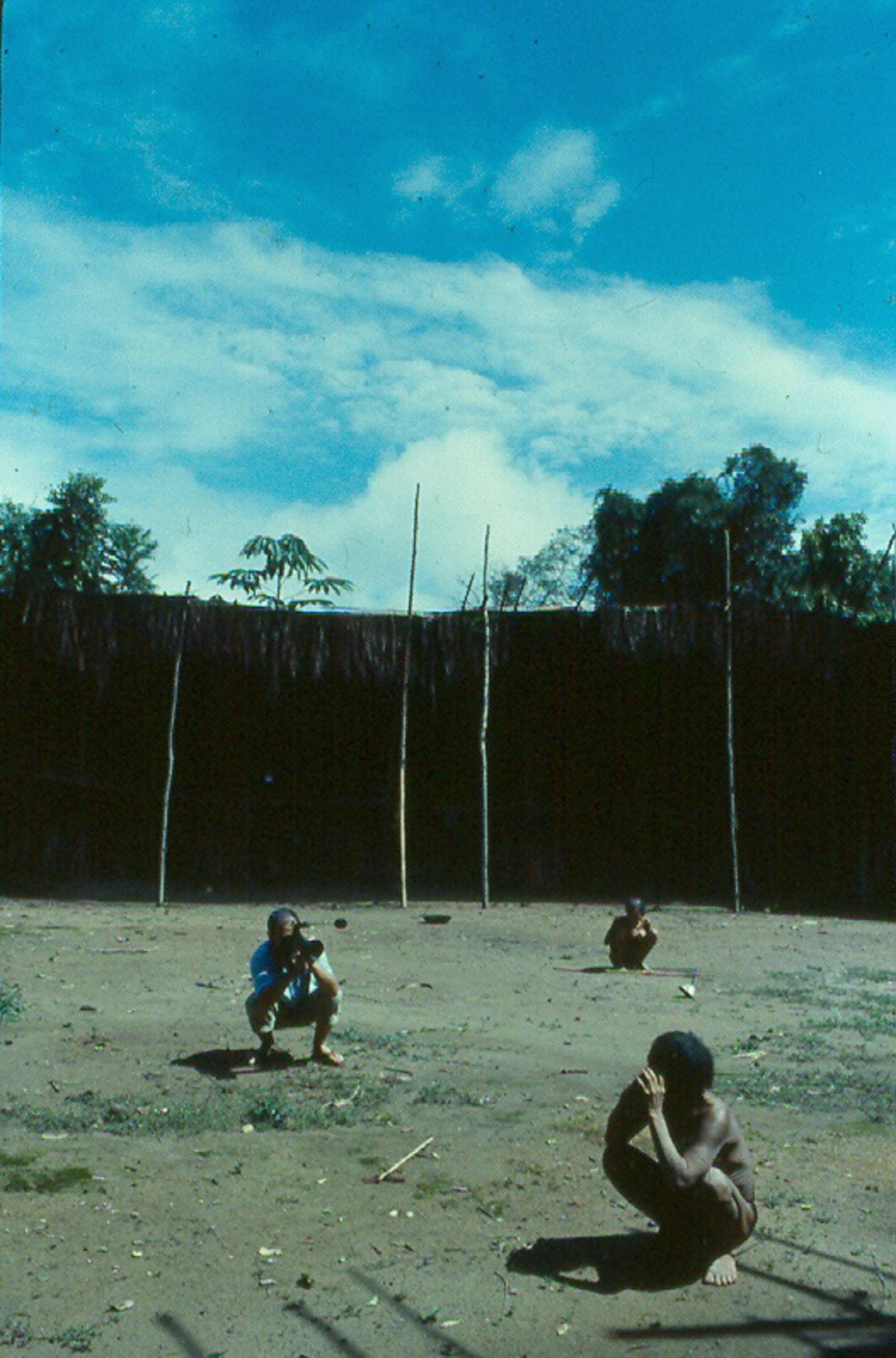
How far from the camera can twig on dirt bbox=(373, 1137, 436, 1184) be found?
4.94 m

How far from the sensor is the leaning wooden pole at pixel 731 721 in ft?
49.6

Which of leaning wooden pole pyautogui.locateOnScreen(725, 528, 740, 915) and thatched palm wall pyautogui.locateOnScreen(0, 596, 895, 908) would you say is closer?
leaning wooden pole pyautogui.locateOnScreen(725, 528, 740, 915)

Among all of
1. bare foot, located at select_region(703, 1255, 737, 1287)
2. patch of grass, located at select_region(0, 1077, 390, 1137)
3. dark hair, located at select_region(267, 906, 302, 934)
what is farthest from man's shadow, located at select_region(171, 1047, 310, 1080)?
bare foot, located at select_region(703, 1255, 737, 1287)

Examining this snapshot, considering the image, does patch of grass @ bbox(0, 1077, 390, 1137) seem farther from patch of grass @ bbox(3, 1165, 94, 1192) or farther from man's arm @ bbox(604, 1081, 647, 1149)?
man's arm @ bbox(604, 1081, 647, 1149)

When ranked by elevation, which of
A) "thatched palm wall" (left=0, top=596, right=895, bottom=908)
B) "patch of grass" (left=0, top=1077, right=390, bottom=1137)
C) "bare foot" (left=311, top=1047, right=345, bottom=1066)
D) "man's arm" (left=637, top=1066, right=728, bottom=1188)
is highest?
"thatched palm wall" (left=0, top=596, right=895, bottom=908)

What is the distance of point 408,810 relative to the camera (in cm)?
1622

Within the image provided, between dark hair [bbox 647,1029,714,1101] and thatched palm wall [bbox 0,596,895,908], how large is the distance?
11620 mm

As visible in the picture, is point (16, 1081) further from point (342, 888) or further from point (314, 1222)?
point (342, 888)

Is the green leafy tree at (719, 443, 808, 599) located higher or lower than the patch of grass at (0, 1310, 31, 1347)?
higher

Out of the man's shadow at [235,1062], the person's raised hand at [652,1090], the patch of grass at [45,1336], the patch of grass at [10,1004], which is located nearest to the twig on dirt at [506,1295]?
the person's raised hand at [652,1090]

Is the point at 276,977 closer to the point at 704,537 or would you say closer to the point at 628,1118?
the point at 628,1118

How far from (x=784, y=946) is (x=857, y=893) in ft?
14.4

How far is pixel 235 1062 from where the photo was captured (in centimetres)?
671

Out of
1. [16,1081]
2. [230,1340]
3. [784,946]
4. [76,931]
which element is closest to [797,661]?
[784,946]
